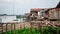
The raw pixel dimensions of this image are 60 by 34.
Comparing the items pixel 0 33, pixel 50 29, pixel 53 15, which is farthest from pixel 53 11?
pixel 0 33

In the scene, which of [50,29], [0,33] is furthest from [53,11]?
[0,33]

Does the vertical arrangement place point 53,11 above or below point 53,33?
above

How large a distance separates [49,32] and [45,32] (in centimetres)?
30

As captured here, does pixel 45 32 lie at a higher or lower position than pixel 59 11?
lower

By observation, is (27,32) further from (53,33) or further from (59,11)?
(59,11)

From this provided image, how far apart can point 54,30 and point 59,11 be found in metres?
9.36

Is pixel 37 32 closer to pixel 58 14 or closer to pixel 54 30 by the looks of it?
pixel 54 30

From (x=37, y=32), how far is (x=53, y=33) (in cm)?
127

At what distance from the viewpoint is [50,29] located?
9.88 meters

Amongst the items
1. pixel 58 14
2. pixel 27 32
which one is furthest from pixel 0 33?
pixel 58 14

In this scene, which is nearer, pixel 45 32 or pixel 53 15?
pixel 45 32

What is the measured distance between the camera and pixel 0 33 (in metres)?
9.63

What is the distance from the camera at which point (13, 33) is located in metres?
9.93

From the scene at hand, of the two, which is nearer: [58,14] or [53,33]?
[53,33]
